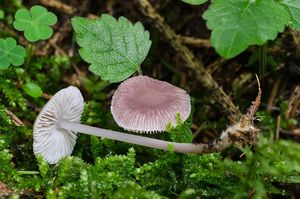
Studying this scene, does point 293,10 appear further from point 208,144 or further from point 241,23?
point 208,144

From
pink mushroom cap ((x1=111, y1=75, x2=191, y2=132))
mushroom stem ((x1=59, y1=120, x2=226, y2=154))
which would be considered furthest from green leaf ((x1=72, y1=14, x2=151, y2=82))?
mushroom stem ((x1=59, y1=120, x2=226, y2=154))

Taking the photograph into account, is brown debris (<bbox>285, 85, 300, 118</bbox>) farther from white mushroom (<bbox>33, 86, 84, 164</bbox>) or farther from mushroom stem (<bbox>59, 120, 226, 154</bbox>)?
white mushroom (<bbox>33, 86, 84, 164</bbox>)

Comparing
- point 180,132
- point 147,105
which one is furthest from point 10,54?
point 180,132

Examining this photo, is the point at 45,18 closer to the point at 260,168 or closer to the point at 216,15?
the point at 216,15

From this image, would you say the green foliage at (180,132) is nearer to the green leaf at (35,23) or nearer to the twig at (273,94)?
the twig at (273,94)

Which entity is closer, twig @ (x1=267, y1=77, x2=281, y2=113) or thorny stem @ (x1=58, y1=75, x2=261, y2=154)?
thorny stem @ (x1=58, y1=75, x2=261, y2=154)
